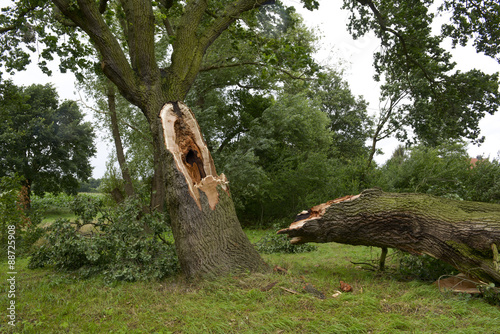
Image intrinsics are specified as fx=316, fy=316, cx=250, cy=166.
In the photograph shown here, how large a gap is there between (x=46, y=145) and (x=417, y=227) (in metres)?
19.4

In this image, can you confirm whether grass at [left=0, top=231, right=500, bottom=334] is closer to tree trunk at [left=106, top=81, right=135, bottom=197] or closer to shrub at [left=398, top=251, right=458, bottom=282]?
shrub at [left=398, top=251, right=458, bottom=282]

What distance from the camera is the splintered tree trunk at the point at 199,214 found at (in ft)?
15.2

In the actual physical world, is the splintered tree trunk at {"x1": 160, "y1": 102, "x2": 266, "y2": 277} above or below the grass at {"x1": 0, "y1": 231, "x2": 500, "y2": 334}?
above

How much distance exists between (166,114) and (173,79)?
1.00 m

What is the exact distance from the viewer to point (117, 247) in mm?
5465

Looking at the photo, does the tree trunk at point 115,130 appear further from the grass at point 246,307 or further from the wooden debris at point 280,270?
the wooden debris at point 280,270

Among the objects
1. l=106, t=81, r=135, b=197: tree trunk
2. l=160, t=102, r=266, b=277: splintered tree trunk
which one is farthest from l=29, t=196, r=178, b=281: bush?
l=106, t=81, r=135, b=197: tree trunk

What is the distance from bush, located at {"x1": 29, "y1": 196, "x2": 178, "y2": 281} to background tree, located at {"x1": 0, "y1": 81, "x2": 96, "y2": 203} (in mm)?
13059

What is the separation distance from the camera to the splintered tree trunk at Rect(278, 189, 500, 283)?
416 centimetres

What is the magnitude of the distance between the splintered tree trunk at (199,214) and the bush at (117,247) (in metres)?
0.74

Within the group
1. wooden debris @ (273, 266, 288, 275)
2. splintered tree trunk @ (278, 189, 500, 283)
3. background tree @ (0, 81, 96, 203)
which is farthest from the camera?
background tree @ (0, 81, 96, 203)

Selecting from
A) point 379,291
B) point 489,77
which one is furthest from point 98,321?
point 489,77

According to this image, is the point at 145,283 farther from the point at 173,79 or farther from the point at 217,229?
the point at 173,79

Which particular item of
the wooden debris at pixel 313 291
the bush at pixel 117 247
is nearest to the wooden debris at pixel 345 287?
the wooden debris at pixel 313 291
